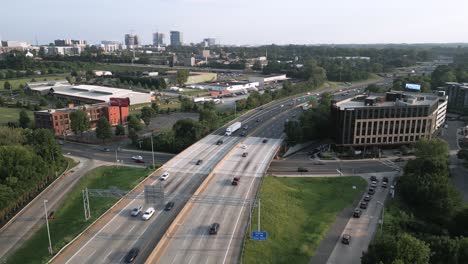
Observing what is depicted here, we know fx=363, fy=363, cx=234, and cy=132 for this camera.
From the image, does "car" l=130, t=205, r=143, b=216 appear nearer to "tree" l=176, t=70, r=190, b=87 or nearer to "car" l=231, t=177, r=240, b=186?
"car" l=231, t=177, r=240, b=186

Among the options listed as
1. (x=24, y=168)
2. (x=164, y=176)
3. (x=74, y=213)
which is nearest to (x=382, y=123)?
(x=164, y=176)

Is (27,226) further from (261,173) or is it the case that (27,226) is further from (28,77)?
(28,77)

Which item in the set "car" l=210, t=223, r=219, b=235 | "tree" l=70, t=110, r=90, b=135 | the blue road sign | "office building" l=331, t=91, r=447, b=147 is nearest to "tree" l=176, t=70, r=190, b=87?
"tree" l=70, t=110, r=90, b=135

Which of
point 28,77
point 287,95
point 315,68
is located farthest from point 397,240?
point 28,77

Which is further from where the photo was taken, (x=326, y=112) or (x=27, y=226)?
(x=326, y=112)

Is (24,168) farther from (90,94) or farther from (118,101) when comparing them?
(90,94)

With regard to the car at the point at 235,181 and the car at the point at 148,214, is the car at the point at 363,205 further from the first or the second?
the car at the point at 148,214
